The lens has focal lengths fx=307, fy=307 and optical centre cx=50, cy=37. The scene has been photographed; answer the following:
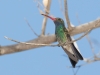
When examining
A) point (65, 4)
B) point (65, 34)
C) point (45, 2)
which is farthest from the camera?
point (45, 2)

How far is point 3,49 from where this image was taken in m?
2.48

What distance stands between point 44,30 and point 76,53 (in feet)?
1.57

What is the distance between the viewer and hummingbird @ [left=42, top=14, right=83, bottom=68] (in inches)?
88.8

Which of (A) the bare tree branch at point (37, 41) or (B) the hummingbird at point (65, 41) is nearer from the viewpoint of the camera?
(B) the hummingbird at point (65, 41)

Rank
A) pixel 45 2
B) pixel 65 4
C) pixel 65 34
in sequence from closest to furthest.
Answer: pixel 65 4 → pixel 65 34 → pixel 45 2

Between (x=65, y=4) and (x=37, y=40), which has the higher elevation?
(x=65, y=4)

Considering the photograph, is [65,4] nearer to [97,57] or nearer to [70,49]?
[70,49]

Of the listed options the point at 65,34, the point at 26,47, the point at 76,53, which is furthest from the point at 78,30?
the point at 26,47

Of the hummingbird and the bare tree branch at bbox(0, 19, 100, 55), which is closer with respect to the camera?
the hummingbird

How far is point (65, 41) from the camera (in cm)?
234

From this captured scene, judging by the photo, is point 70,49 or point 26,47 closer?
point 70,49

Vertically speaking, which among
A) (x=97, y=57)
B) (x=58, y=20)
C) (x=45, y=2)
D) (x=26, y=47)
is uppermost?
(x=45, y=2)

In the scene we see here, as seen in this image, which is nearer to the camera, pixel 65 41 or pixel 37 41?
pixel 65 41

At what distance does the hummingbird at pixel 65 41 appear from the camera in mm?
2256
